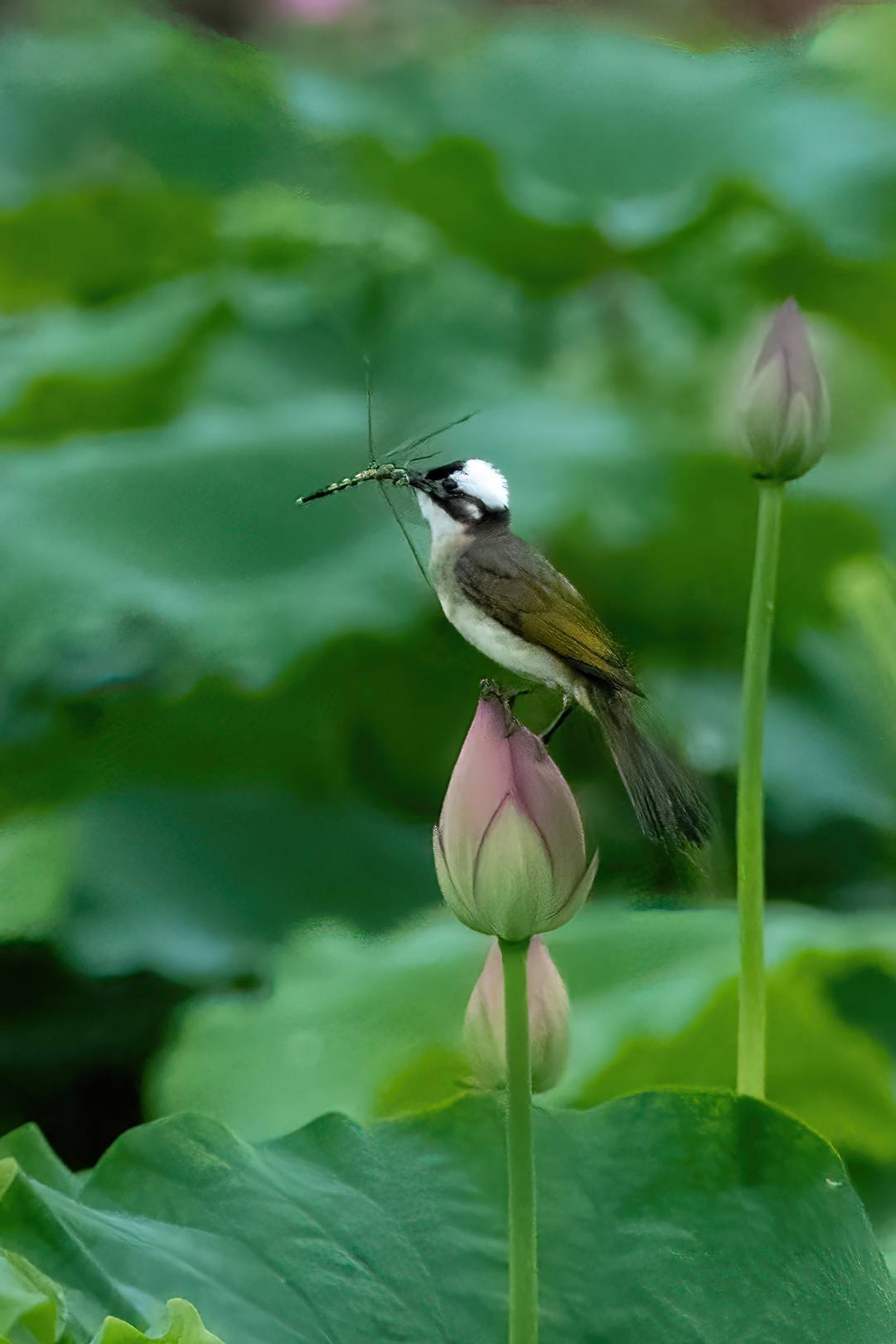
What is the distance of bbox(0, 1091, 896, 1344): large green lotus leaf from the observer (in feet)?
1.99

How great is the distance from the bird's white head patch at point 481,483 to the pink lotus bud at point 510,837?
0.28 feet

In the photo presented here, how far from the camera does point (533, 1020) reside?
65cm

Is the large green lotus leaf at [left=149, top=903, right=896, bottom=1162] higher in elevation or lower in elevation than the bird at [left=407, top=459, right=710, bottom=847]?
lower

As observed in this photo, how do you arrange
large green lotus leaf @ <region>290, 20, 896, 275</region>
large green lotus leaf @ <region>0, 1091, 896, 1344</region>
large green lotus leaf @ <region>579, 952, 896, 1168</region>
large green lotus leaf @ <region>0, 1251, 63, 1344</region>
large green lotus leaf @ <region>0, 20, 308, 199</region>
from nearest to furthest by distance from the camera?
1. large green lotus leaf @ <region>0, 1251, 63, 1344</region>
2. large green lotus leaf @ <region>0, 1091, 896, 1344</region>
3. large green lotus leaf @ <region>579, 952, 896, 1168</region>
4. large green lotus leaf @ <region>290, 20, 896, 275</region>
5. large green lotus leaf @ <region>0, 20, 308, 199</region>

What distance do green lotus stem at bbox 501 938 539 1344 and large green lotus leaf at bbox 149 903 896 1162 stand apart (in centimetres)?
43

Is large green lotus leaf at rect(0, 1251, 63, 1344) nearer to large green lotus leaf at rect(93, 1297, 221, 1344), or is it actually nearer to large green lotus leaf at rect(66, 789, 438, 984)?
large green lotus leaf at rect(93, 1297, 221, 1344)

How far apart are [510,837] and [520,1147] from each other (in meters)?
0.10

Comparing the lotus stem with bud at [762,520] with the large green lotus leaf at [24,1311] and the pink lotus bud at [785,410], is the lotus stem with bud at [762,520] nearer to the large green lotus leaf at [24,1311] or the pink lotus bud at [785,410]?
the pink lotus bud at [785,410]

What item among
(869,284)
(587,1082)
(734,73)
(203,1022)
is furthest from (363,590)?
(734,73)

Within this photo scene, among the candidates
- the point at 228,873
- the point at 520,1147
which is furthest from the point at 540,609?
the point at 228,873

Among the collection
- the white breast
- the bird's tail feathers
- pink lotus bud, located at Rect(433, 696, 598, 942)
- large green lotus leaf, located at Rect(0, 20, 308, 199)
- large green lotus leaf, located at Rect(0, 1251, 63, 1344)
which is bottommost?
large green lotus leaf, located at Rect(0, 1251, 63, 1344)

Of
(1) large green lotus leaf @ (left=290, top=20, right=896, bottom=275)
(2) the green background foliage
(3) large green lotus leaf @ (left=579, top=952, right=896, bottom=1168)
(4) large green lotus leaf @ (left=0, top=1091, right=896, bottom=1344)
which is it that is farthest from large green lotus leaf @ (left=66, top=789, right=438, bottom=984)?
(1) large green lotus leaf @ (left=290, top=20, right=896, bottom=275)

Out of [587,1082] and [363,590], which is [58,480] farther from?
[587,1082]

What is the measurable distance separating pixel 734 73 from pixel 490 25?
0.37 meters
